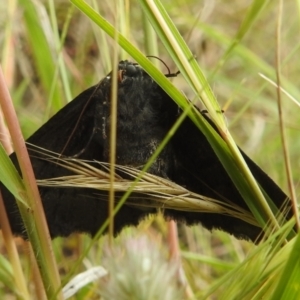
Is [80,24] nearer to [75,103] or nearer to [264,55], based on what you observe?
[264,55]

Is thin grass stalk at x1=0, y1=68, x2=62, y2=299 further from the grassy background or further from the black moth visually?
the grassy background

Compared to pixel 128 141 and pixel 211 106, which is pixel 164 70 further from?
pixel 211 106

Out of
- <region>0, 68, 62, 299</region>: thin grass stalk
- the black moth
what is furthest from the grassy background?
<region>0, 68, 62, 299</region>: thin grass stalk

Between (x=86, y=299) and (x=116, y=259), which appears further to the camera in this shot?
(x=86, y=299)

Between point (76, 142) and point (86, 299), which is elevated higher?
point (76, 142)

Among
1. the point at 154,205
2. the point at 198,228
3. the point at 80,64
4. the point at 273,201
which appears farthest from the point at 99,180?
the point at 80,64

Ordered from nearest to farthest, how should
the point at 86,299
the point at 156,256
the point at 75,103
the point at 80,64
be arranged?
the point at 156,256 < the point at 75,103 < the point at 86,299 < the point at 80,64
